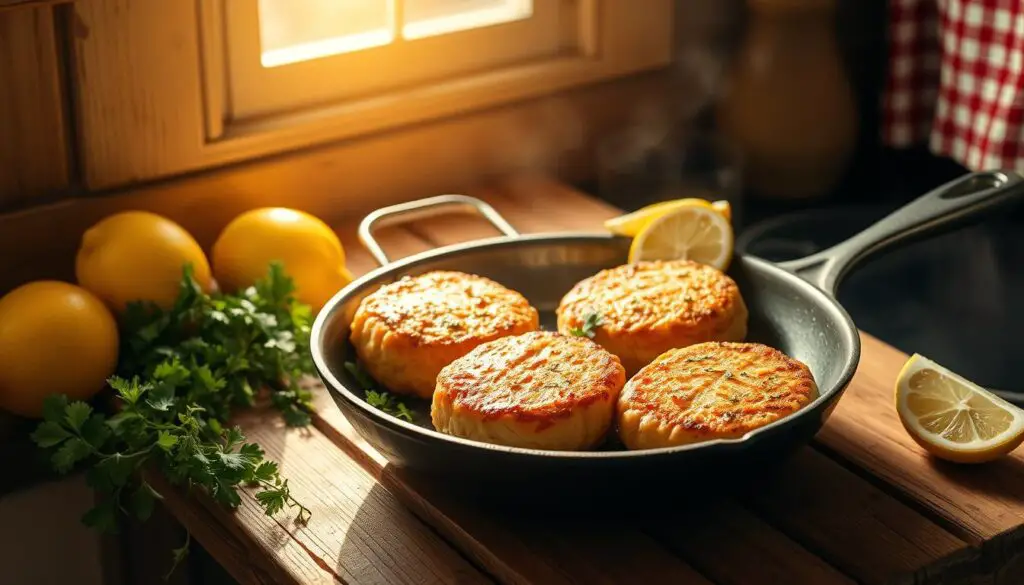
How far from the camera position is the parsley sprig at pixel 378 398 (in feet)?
3.49

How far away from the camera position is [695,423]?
91cm

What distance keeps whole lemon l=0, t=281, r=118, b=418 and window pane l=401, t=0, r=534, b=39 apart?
55 cm

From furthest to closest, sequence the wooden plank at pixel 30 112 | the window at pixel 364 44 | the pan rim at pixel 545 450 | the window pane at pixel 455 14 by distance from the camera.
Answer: the window pane at pixel 455 14 → the window at pixel 364 44 → the wooden plank at pixel 30 112 → the pan rim at pixel 545 450

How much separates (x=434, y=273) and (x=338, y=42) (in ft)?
1.31

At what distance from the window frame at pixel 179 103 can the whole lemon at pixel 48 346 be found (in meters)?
0.20

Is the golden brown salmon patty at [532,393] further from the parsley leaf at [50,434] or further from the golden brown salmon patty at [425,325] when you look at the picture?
the parsley leaf at [50,434]

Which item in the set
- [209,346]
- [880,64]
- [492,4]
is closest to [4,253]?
[209,346]

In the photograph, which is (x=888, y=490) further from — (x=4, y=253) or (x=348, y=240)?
(x=4, y=253)

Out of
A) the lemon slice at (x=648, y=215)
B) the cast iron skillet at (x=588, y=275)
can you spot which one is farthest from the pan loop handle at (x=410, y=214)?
the lemon slice at (x=648, y=215)

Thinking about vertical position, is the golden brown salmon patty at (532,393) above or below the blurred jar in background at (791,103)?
below

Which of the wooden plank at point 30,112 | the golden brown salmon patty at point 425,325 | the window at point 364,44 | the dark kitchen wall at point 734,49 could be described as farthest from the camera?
the dark kitchen wall at point 734,49

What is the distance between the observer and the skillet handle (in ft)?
3.83

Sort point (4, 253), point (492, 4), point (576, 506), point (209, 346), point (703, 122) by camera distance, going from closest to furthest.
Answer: point (576, 506)
point (209, 346)
point (4, 253)
point (492, 4)
point (703, 122)

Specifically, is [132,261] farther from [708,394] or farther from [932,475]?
[932,475]
